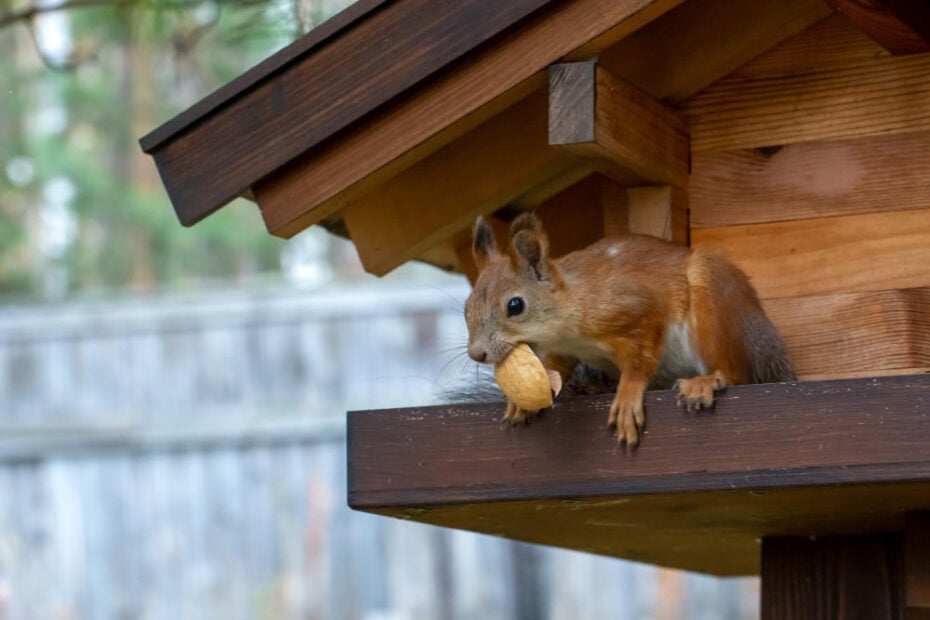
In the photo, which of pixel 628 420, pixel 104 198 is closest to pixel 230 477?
pixel 104 198

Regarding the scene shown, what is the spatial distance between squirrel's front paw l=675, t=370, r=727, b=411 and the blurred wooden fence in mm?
5390

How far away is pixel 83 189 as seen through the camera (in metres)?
13.0

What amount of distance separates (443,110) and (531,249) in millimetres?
301

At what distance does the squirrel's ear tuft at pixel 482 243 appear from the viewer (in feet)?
9.19

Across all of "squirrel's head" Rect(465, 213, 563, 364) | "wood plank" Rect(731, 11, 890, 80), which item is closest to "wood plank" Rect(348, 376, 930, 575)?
"squirrel's head" Rect(465, 213, 563, 364)

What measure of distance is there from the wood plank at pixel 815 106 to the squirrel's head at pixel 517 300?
495mm

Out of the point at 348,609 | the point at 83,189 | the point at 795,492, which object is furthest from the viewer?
the point at 83,189

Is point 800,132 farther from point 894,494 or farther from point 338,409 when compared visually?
point 338,409

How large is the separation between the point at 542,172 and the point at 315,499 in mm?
5337

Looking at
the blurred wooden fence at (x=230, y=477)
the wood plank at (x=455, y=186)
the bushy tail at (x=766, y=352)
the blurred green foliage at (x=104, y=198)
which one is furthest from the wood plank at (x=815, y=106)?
the blurred green foliage at (x=104, y=198)

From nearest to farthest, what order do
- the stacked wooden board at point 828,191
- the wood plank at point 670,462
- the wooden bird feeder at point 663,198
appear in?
1. the wood plank at point 670,462
2. the wooden bird feeder at point 663,198
3. the stacked wooden board at point 828,191

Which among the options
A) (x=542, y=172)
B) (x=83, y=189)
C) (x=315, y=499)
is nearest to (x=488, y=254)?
(x=542, y=172)

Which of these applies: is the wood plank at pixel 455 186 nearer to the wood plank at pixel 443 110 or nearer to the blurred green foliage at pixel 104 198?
the wood plank at pixel 443 110

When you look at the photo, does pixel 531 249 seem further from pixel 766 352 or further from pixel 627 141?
pixel 766 352
